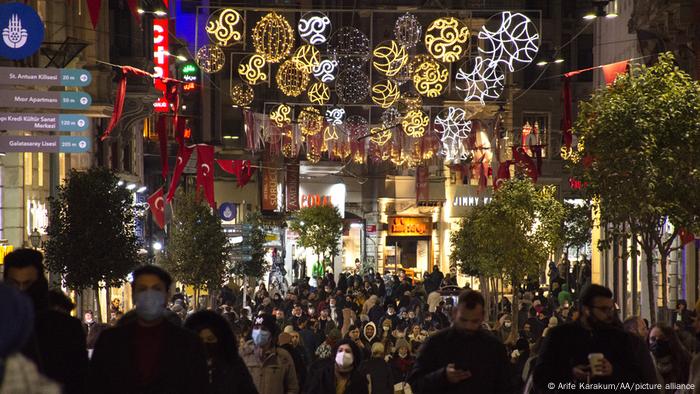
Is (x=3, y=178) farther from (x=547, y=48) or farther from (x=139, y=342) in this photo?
(x=547, y=48)

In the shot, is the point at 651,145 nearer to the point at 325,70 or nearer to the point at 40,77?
the point at 40,77

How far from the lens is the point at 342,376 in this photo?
12.8 meters

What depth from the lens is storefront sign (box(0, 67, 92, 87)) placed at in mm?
22703

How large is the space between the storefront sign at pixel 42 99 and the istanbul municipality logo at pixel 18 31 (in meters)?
0.60

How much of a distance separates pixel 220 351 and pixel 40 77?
14.6 meters

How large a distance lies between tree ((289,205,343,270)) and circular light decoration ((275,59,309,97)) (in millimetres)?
40843

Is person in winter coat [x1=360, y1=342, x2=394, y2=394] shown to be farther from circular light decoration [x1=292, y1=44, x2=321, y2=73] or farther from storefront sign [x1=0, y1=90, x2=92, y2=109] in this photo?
circular light decoration [x1=292, y1=44, x2=321, y2=73]

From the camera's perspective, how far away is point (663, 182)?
22.7m

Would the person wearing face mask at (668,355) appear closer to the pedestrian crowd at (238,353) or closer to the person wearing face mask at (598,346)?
the pedestrian crowd at (238,353)

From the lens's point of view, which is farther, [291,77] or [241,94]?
[241,94]

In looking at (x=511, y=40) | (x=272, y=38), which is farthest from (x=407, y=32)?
(x=272, y=38)

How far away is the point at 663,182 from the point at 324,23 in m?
6.47

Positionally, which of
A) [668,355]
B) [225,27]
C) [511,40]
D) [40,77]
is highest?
[225,27]

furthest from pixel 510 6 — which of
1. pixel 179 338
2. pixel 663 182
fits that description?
pixel 179 338
